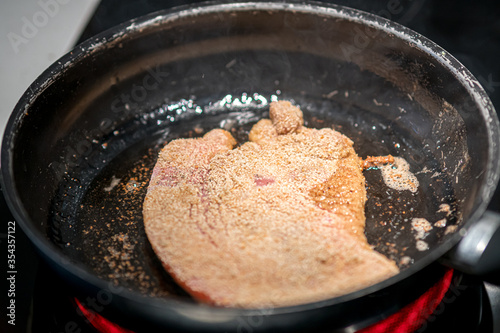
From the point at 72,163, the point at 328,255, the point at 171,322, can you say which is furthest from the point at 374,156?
the point at 72,163

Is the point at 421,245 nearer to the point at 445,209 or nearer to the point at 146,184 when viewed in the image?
the point at 445,209

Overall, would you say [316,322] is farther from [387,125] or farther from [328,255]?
[387,125]

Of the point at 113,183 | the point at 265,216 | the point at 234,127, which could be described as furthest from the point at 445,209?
the point at 113,183

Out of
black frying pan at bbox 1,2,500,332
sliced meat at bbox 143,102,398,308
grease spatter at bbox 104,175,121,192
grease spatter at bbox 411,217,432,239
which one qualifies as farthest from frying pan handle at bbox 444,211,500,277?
grease spatter at bbox 104,175,121,192

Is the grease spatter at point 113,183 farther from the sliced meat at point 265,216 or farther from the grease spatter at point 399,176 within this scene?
the grease spatter at point 399,176

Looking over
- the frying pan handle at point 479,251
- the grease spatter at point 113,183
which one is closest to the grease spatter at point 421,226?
the frying pan handle at point 479,251

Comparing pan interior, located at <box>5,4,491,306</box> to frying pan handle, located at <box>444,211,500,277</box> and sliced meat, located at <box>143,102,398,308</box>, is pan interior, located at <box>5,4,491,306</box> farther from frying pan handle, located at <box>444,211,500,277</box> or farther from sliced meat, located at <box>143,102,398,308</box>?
frying pan handle, located at <box>444,211,500,277</box>
